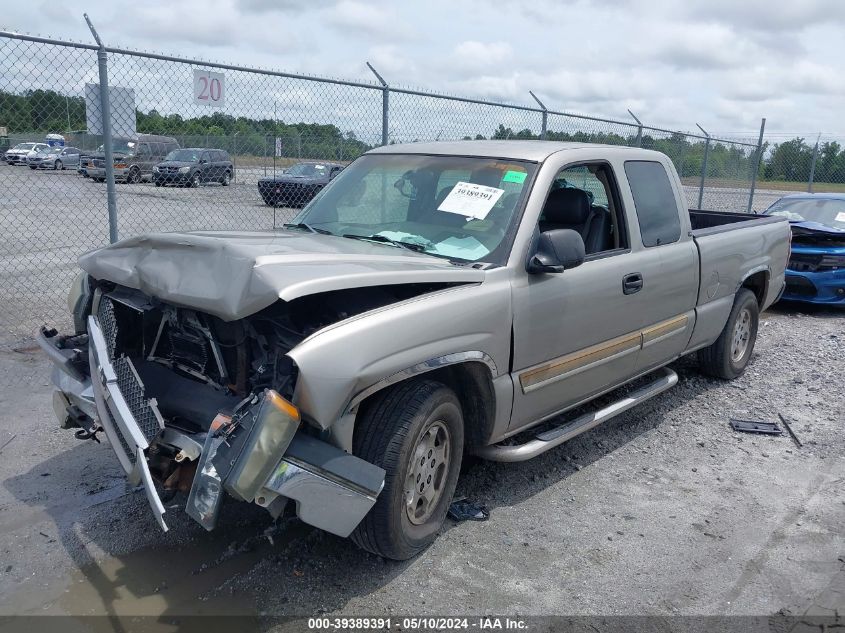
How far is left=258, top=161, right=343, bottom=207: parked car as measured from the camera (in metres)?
10.5

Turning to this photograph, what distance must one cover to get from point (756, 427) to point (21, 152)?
8.32 m

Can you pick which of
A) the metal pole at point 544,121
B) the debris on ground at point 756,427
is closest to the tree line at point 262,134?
the metal pole at point 544,121

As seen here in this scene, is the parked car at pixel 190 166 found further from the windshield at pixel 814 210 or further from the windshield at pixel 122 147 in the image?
the windshield at pixel 814 210

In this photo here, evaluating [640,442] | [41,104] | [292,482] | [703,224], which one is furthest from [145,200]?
[292,482]

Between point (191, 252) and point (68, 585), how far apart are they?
5.23ft

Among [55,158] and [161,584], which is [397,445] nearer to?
[161,584]

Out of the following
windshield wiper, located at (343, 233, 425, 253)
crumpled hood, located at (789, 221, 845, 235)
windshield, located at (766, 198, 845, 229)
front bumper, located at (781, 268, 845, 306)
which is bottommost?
front bumper, located at (781, 268, 845, 306)

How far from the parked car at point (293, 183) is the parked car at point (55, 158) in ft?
8.13

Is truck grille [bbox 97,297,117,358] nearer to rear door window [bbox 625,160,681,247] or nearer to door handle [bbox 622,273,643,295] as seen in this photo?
door handle [bbox 622,273,643,295]

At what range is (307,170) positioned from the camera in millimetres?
10969

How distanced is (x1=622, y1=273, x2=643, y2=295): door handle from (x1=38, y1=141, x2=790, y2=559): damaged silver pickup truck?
1 centimetres

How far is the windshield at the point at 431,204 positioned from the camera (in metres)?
4.02

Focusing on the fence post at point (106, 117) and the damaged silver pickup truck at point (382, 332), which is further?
the fence post at point (106, 117)

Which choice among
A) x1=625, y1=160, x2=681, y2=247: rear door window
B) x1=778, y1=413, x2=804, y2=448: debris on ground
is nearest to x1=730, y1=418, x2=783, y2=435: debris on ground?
x1=778, y1=413, x2=804, y2=448: debris on ground
